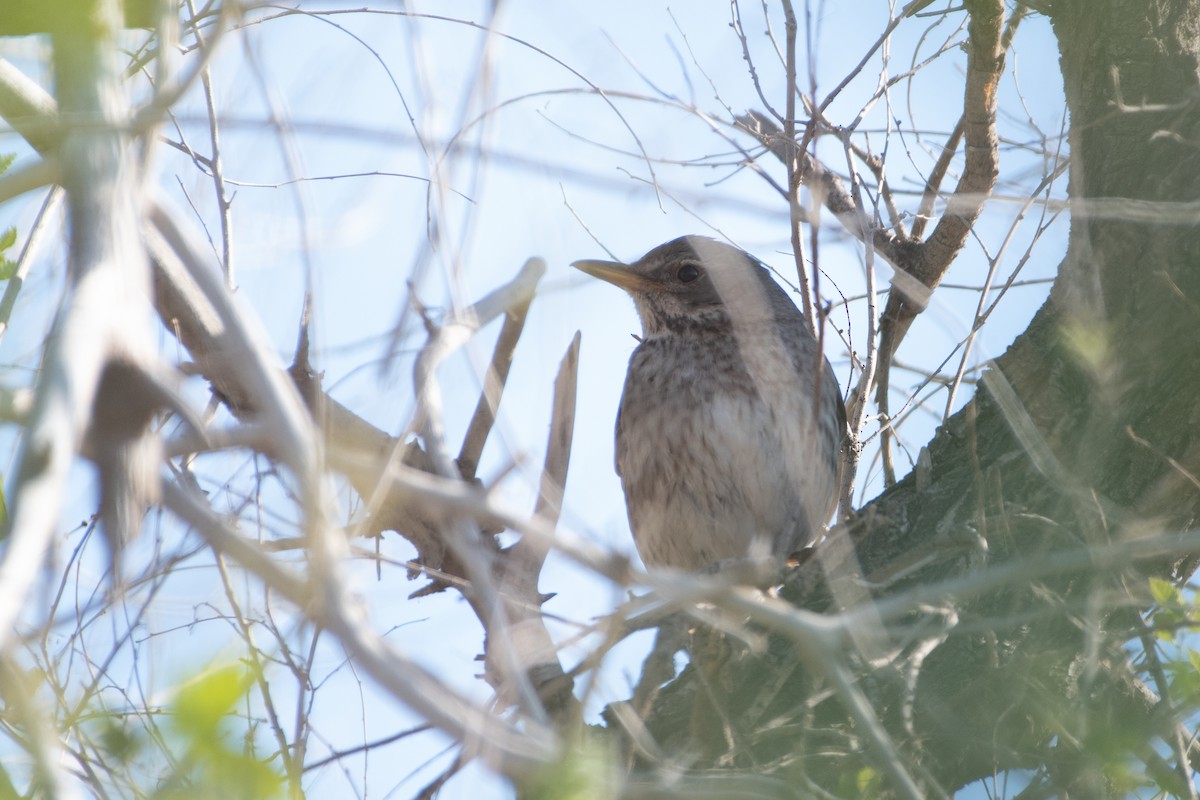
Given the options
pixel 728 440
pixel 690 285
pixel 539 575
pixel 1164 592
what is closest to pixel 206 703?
pixel 539 575

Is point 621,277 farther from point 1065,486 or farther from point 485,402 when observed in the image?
point 1065,486

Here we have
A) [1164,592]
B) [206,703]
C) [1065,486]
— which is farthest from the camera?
[1065,486]

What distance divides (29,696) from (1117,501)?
336cm

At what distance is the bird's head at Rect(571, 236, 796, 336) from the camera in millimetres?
5621

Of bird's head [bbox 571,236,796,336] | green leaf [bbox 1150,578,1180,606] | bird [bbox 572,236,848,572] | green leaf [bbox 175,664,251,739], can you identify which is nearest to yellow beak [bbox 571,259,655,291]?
bird's head [bbox 571,236,796,336]

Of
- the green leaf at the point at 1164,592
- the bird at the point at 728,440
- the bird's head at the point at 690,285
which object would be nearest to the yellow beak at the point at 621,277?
the bird's head at the point at 690,285

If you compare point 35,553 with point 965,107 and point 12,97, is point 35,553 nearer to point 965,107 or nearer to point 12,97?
point 12,97

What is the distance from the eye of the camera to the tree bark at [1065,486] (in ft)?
10.8

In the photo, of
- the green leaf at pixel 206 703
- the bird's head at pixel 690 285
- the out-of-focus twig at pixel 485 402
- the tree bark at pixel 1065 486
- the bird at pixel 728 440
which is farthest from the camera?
the bird's head at pixel 690 285

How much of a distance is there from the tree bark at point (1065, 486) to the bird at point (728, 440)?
68cm

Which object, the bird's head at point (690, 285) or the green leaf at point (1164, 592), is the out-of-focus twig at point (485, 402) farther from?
the green leaf at point (1164, 592)

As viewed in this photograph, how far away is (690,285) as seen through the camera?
575 cm

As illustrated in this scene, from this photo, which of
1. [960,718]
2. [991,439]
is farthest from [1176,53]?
[960,718]

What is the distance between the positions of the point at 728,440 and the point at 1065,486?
180 cm
